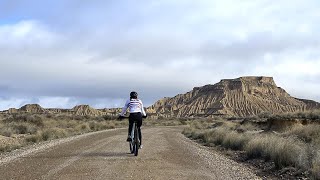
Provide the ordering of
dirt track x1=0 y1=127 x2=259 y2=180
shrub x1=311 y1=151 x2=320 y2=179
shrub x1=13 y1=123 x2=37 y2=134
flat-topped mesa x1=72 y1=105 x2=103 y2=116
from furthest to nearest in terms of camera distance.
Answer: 1. flat-topped mesa x1=72 y1=105 x2=103 y2=116
2. shrub x1=13 y1=123 x2=37 y2=134
3. shrub x1=311 y1=151 x2=320 y2=179
4. dirt track x1=0 y1=127 x2=259 y2=180

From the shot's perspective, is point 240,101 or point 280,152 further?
point 240,101

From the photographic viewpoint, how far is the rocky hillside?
17238 centimetres

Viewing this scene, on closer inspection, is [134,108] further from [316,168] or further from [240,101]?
[240,101]

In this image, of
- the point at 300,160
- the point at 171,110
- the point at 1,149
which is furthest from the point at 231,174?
the point at 171,110

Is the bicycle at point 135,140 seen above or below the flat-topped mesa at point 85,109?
below

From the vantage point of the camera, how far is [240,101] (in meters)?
178

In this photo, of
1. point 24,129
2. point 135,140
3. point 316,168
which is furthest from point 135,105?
point 24,129

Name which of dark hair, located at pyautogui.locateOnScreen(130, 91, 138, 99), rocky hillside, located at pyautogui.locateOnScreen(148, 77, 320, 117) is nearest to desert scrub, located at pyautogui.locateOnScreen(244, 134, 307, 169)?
dark hair, located at pyautogui.locateOnScreen(130, 91, 138, 99)

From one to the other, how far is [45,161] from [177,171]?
4807mm

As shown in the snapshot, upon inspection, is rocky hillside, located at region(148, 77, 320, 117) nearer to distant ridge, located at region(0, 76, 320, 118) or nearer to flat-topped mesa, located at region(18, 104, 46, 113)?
distant ridge, located at region(0, 76, 320, 118)

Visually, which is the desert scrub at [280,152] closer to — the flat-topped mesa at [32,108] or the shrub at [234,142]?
the shrub at [234,142]

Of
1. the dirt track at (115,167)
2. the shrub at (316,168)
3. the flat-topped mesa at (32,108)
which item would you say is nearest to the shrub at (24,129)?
the dirt track at (115,167)

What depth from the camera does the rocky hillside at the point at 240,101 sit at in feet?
566

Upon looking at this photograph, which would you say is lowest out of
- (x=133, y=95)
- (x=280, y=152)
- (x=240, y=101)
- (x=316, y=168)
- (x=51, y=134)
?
(x=316, y=168)
